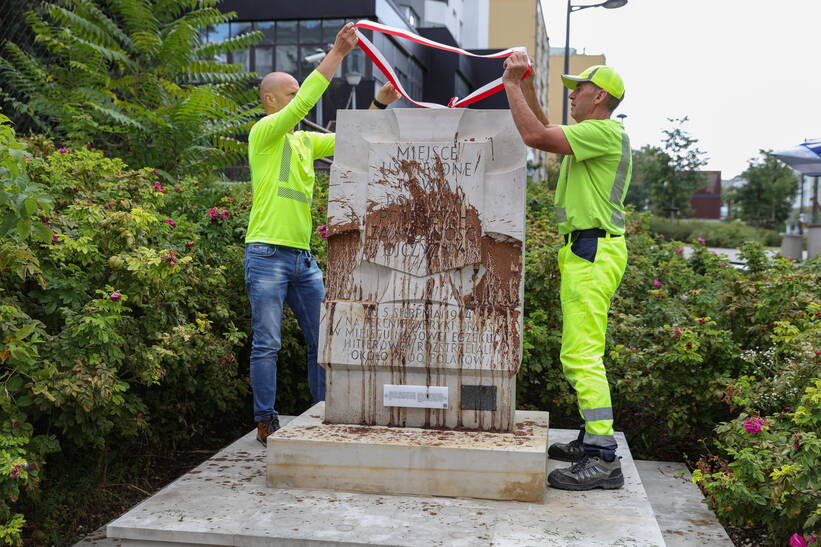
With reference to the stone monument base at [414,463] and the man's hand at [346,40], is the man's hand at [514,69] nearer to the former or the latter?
the man's hand at [346,40]

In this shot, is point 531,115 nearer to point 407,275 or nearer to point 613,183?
point 613,183

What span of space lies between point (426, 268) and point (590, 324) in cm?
90

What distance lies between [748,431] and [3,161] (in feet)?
12.7

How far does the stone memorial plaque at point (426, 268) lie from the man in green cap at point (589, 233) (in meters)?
0.27

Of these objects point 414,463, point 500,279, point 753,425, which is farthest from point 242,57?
point 753,425

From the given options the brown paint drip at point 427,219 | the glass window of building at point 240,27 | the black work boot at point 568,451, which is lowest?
the black work boot at point 568,451

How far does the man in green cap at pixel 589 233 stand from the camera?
4.08m

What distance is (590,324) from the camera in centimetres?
411

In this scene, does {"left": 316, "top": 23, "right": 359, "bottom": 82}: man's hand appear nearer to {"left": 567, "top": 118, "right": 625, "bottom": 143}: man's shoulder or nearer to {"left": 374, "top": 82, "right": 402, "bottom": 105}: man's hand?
{"left": 374, "top": 82, "right": 402, "bottom": 105}: man's hand

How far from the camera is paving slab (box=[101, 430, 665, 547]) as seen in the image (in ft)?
11.3

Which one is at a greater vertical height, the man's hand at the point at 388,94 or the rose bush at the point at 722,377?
the man's hand at the point at 388,94

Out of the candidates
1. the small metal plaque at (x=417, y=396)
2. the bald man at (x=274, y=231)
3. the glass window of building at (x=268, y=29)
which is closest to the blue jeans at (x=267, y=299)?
the bald man at (x=274, y=231)

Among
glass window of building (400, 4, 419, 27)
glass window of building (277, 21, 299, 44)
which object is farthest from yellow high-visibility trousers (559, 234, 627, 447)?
glass window of building (400, 4, 419, 27)

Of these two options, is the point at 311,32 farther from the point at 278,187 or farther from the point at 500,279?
the point at 500,279
